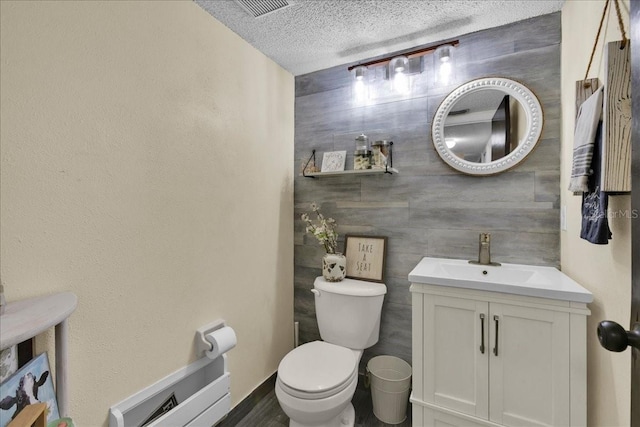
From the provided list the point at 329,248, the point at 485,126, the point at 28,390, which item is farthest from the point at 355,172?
the point at 28,390

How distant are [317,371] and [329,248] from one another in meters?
0.78

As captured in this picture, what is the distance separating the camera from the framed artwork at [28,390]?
793mm

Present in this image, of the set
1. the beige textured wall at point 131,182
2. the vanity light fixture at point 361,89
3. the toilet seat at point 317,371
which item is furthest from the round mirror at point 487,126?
the toilet seat at point 317,371

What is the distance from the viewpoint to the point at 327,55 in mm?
2039

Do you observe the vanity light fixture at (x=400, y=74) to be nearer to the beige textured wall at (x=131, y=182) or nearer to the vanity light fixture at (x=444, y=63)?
the vanity light fixture at (x=444, y=63)

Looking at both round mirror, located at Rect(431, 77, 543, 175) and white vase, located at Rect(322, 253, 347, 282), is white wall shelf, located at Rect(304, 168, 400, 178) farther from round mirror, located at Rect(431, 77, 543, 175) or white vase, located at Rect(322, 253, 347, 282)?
white vase, located at Rect(322, 253, 347, 282)

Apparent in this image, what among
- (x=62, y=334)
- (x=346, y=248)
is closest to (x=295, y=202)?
(x=346, y=248)

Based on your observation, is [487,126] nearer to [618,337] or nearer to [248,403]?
[618,337]

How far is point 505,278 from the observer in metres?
1.57

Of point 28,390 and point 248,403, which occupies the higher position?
point 28,390

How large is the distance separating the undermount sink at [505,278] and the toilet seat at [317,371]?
2.01ft

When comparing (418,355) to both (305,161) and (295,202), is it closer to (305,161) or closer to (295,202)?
(295,202)

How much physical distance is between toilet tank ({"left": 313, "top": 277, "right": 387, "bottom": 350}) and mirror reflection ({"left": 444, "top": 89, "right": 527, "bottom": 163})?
100 centimetres

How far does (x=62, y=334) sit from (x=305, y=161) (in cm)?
171
